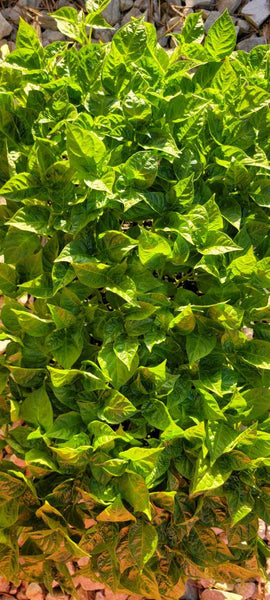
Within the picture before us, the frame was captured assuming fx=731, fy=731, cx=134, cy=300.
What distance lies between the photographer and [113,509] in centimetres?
113

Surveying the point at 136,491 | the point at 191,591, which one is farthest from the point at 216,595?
the point at 136,491

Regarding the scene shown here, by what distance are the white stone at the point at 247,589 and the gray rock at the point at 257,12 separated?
195 cm

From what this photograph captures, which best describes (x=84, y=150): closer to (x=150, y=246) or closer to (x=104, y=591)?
(x=150, y=246)

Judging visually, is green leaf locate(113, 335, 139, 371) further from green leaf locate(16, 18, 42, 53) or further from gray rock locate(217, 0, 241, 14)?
gray rock locate(217, 0, 241, 14)

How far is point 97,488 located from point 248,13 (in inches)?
83.2

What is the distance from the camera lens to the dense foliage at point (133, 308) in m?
1.15

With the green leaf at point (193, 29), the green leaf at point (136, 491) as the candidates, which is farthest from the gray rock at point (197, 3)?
the green leaf at point (136, 491)

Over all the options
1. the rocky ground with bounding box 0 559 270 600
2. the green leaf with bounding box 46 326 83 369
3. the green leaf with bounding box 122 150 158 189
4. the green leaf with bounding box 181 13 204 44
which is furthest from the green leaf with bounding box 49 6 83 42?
the rocky ground with bounding box 0 559 270 600

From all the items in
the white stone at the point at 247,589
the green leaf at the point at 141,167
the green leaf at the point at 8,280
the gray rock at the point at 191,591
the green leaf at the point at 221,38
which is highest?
the green leaf at the point at 221,38

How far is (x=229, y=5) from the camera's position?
273 cm

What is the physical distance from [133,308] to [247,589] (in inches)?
41.4

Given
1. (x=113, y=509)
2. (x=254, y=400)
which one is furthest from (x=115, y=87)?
(x=113, y=509)

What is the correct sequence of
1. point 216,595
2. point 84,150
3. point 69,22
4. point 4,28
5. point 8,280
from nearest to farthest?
point 84,150 < point 8,280 < point 69,22 < point 216,595 < point 4,28

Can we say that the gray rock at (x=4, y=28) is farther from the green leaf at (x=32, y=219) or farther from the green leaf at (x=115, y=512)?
the green leaf at (x=115, y=512)
